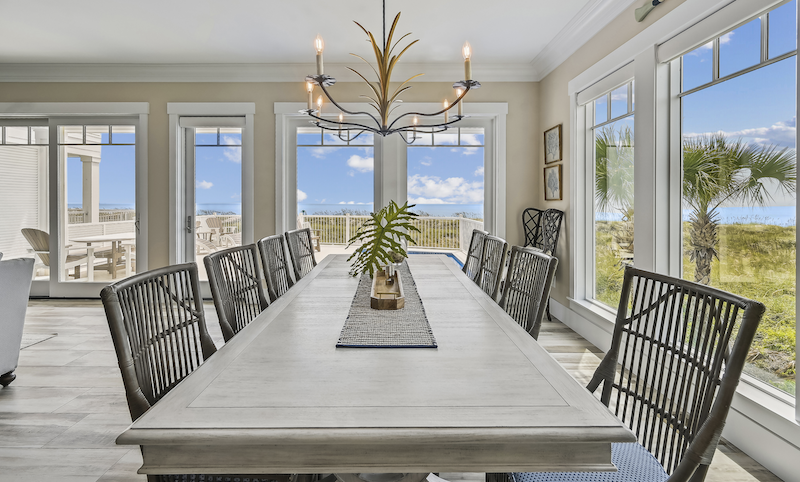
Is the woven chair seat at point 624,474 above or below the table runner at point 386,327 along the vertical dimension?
below

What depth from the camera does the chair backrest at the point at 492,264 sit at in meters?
2.20

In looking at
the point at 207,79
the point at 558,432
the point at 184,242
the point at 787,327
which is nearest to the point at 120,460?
the point at 558,432

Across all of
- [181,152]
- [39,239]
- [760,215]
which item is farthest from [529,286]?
[39,239]

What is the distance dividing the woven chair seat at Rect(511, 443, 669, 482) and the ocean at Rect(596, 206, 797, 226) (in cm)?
137

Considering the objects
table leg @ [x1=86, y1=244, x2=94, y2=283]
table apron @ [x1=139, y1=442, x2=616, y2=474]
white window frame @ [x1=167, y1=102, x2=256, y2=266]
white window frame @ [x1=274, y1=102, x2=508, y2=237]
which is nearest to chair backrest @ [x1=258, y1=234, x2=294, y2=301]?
table apron @ [x1=139, y1=442, x2=616, y2=474]

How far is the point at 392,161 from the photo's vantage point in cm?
475

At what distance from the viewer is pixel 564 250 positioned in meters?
4.10

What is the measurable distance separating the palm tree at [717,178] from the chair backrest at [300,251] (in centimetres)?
228

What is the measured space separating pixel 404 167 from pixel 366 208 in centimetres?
62

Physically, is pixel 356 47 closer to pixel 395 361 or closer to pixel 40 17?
pixel 40 17

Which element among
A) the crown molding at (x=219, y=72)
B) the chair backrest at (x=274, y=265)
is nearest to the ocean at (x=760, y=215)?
the chair backrest at (x=274, y=265)

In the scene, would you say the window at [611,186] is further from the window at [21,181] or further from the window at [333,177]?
the window at [21,181]

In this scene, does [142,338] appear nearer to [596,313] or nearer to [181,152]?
[596,313]

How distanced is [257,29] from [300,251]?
210 cm
